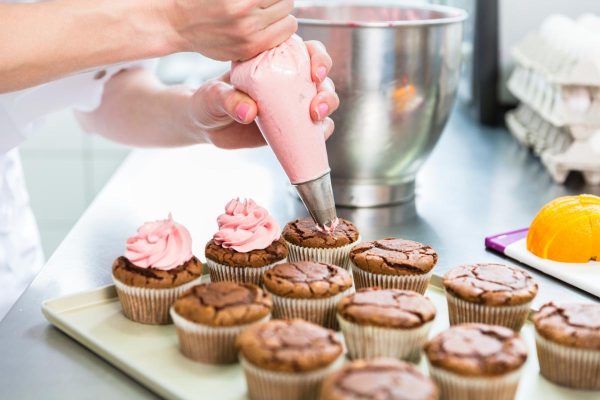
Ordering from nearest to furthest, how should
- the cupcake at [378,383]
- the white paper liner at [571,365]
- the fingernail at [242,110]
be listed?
the cupcake at [378,383], the white paper liner at [571,365], the fingernail at [242,110]

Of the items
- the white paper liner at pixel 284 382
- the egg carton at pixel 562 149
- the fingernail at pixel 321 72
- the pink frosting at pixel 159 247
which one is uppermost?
the fingernail at pixel 321 72

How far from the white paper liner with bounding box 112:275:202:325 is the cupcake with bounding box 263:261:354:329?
130mm

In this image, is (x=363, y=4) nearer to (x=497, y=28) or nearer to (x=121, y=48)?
(x=497, y=28)

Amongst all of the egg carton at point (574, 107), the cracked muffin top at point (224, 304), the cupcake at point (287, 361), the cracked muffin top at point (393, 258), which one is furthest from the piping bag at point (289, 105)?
the egg carton at point (574, 107)

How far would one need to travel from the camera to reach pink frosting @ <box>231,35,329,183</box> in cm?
117

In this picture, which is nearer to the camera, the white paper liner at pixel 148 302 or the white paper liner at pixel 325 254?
the white paper liner at pixel 148 302

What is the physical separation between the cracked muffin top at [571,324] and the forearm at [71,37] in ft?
2.01

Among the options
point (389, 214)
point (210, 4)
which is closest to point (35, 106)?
point (210, 4)

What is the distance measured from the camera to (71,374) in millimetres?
1007

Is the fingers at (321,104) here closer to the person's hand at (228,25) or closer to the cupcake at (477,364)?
the person's hand at (228,25)

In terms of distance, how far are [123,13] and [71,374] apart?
1.58ft

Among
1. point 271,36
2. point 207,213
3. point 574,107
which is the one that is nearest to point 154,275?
point 271,36

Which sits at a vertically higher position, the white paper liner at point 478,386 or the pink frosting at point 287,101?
the pink frosting at point 287,101

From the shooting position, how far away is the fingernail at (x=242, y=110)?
1187 mm
